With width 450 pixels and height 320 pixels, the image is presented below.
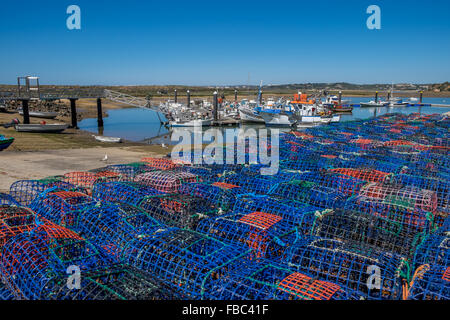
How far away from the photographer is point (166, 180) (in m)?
9.19

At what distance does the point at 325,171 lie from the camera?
33.8 ft

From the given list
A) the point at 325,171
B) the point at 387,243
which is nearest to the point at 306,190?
the point at 325,171

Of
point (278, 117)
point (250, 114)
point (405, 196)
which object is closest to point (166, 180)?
point (405, 196)

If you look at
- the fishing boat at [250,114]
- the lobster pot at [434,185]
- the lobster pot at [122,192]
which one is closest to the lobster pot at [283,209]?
the lobster pot at [122,192]

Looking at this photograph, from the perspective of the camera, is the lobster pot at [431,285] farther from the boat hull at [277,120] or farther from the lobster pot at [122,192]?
the boat hull at [277,120]

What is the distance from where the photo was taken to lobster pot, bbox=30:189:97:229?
7.10 meters

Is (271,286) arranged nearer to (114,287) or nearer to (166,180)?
(114,287)

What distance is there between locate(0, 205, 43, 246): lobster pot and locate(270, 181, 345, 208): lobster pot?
5.13 m

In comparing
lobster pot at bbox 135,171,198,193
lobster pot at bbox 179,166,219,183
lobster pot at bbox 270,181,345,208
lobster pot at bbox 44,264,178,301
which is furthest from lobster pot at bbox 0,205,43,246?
lobster pot at bbox 270,181,345,208

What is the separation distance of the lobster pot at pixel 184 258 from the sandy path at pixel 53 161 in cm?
843

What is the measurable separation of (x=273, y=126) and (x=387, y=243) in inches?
1447

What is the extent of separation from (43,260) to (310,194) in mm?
5873
